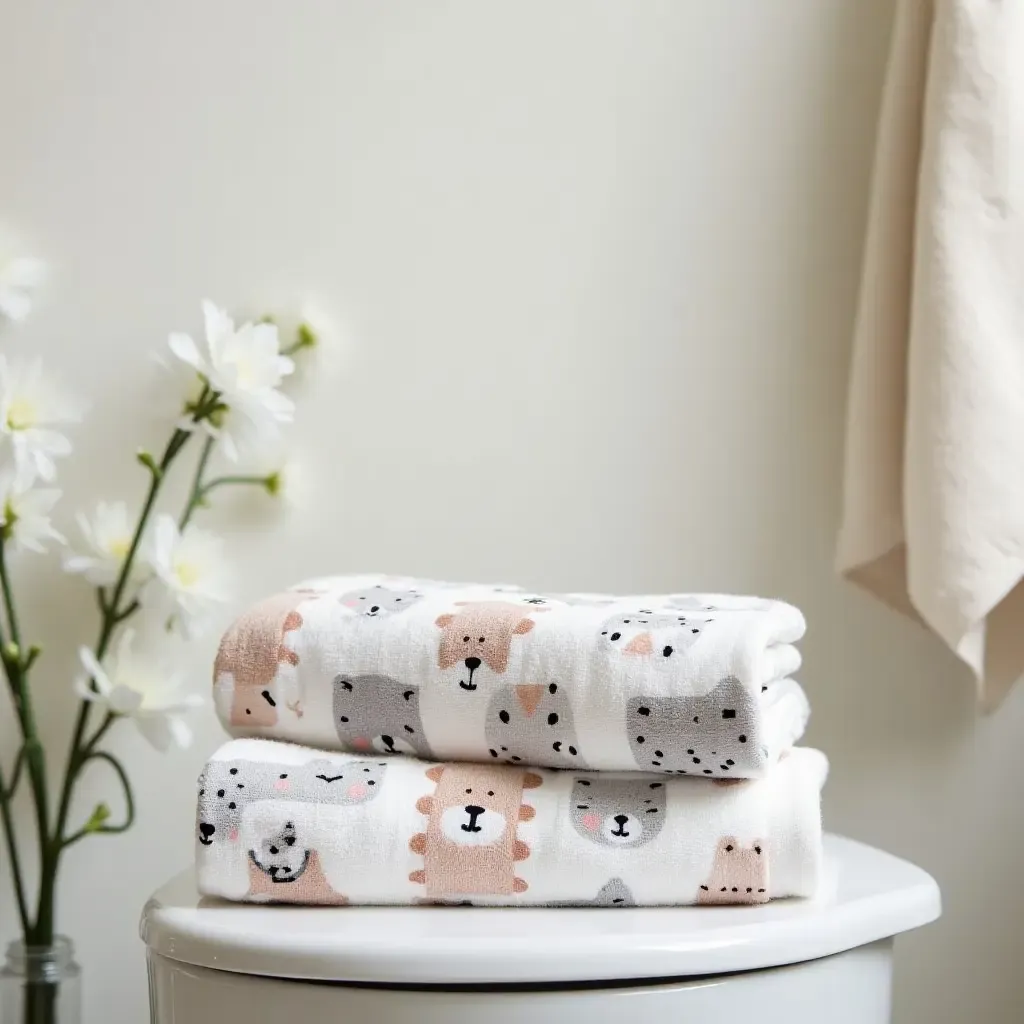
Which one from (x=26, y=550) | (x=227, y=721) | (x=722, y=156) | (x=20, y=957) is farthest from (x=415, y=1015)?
(x=722, y=156)

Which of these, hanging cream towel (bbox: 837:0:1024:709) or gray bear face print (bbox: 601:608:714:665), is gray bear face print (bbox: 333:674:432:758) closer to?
gray bear face print (bbox: 601:608:714:665)

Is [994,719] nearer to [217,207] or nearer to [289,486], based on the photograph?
[289,486]

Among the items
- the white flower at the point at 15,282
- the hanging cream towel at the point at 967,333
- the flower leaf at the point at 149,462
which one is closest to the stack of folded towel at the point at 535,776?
the hanging cream towel at the point at 967,333

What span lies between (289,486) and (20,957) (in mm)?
451

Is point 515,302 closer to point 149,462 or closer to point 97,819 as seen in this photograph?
point 149,462

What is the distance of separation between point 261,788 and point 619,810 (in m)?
0.20

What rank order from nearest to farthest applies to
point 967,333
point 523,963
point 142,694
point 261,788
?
point 523,963 → point 261,788 → point 967,333 → point 142,694

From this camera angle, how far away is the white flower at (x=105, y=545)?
107 centimetres

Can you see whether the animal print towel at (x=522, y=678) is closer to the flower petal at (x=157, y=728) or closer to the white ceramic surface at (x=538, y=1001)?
the white ceramic surface at (x=538, y=1001)

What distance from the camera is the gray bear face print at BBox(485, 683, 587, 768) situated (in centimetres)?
69

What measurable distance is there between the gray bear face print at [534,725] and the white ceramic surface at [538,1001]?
0.44 feet

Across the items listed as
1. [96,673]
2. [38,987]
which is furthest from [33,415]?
[38,987]

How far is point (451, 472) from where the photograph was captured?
3.70 ft

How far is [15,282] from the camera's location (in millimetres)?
1099
